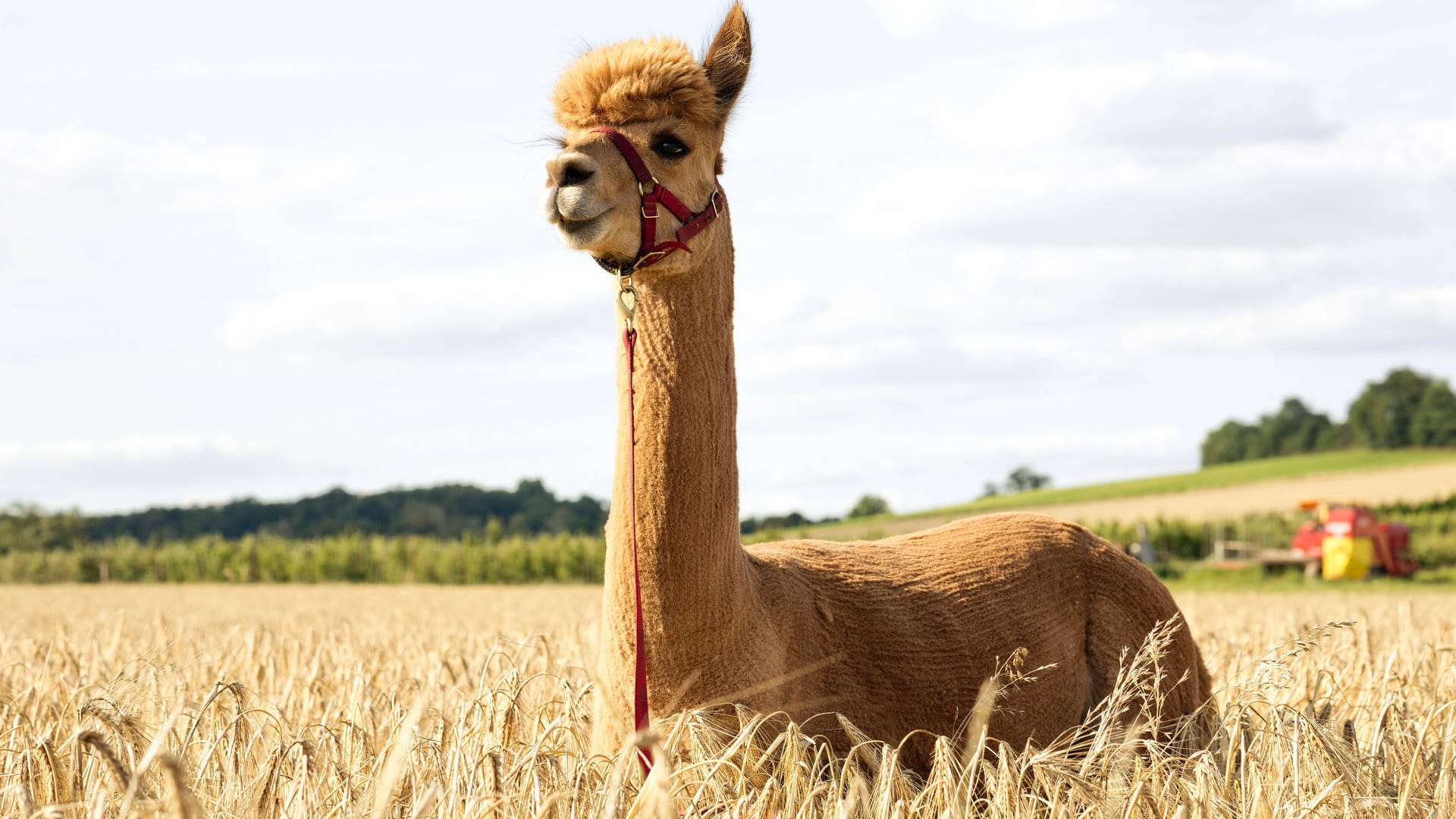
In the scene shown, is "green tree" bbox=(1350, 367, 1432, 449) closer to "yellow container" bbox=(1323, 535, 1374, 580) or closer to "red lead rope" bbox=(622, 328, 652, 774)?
"yellow container" bbox=(1323, 535, 1374, 580)

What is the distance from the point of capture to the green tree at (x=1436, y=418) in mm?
89125

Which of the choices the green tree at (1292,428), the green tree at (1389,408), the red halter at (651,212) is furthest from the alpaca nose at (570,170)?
the green tree at (1292,428)

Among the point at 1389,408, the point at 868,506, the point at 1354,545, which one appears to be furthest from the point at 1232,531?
the point at 1389,408

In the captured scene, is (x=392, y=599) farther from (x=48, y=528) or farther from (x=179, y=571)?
(x=48, y=528)

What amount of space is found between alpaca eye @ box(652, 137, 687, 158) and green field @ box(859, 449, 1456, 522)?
5896 centimetres

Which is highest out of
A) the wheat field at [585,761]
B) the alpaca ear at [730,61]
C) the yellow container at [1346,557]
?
the alpaca ear at [730,61]

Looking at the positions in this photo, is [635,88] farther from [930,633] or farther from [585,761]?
[930,633]

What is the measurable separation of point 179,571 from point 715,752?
183 ft

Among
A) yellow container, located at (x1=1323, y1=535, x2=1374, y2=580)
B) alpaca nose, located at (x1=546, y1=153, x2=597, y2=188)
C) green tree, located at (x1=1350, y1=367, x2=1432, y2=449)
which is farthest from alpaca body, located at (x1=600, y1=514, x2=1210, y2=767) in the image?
green tree, located at (x1=1350, y1=367, x2=1432, y2=449)

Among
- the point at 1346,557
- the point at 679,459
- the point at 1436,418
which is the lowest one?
the point at 1346,557

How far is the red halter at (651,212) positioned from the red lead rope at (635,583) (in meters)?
0.28

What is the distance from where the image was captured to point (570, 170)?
11.6 feet

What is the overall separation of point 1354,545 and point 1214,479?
41.7m

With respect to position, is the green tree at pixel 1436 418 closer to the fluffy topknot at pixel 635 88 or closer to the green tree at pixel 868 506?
the green tree at pixel 868 506
